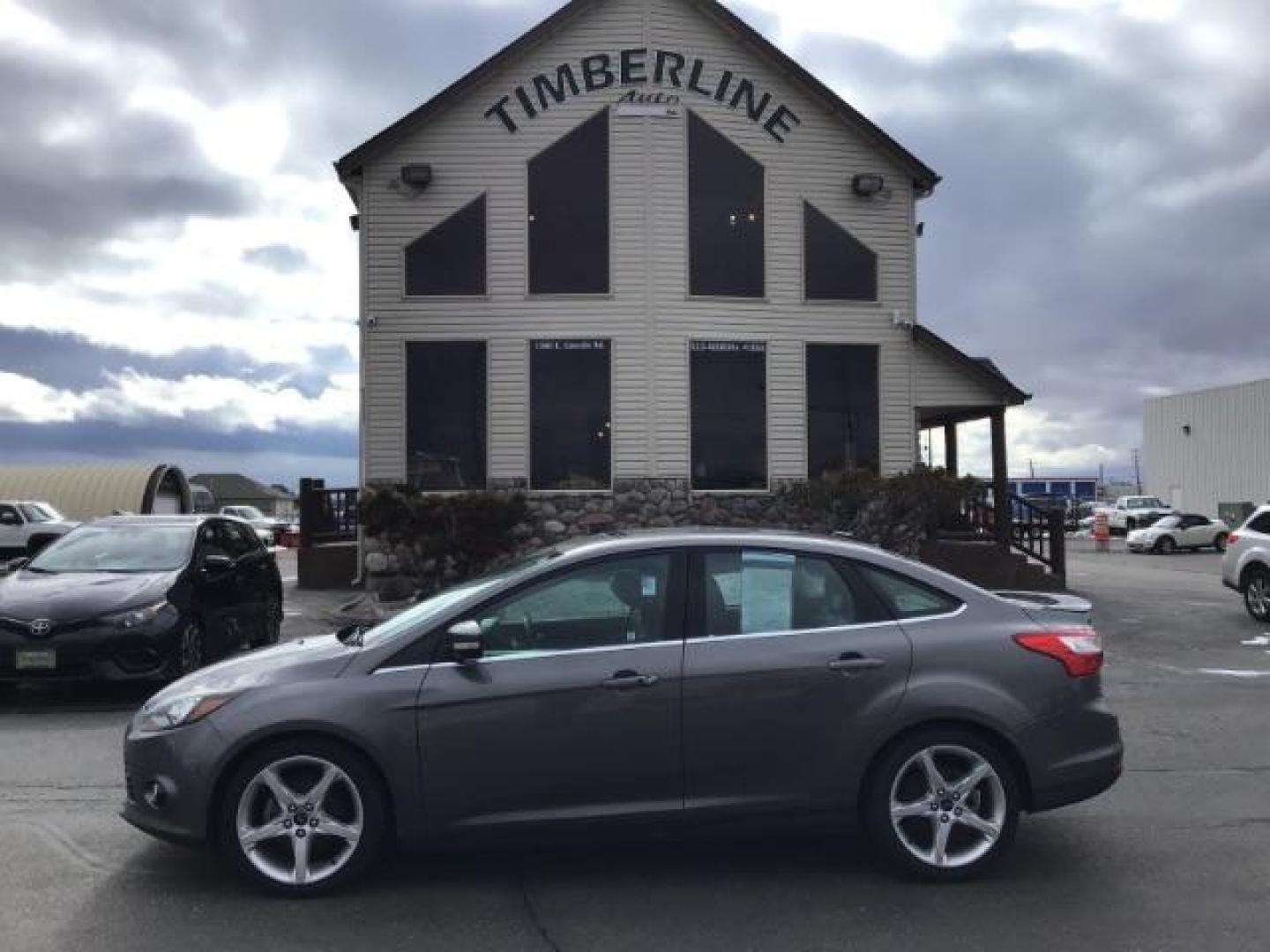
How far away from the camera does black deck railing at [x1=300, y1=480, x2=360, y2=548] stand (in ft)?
62.2

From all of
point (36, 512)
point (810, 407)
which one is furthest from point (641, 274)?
point (36, 512)

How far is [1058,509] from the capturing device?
1845 centimetres

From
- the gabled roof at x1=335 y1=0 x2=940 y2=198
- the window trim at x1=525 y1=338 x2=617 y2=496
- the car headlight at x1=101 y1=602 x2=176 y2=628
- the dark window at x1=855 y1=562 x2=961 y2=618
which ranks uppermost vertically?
the gabled roof at x1=335 y1=0 x2=940 y2=198

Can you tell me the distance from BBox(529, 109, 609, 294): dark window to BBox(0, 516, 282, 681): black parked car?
749cm

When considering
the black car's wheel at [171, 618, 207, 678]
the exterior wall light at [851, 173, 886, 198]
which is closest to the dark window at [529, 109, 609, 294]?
the exterior wall light at [851, 173, 886, 198]

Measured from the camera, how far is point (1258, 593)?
15.0 metres

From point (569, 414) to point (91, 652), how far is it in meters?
9.55

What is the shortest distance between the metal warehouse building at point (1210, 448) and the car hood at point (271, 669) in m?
48.0

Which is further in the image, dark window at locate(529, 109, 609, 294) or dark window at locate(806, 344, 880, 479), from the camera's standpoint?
dark window at locate(806, 344, 880, 479)

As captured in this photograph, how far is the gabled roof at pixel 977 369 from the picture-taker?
1794 centimetres

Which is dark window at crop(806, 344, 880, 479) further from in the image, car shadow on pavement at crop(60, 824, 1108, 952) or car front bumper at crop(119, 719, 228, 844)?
car front bumper at crop(119, 719, 228, 844)

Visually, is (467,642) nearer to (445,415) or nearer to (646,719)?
(646,719)

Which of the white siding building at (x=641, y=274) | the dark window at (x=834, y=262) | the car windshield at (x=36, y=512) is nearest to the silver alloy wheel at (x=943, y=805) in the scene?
the white siding building at (x=641, y=274)

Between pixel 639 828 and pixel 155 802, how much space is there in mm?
1973
